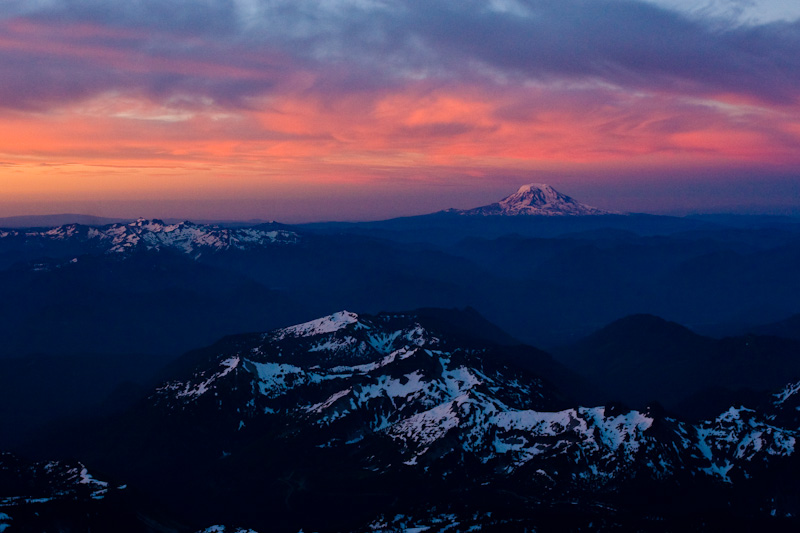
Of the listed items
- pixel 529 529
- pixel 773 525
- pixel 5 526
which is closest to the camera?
pixel 5 526

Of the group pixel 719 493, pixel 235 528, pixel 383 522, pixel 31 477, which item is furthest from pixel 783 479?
pixel 31 477

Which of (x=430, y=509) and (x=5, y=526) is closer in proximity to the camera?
(x=5, y=526)

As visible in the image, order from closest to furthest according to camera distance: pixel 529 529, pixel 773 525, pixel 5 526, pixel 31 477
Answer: pixel 5 526, pixel 529 529, pixel 773 525, pixel 31 477

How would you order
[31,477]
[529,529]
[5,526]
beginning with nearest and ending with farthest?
1. [5,526]
2. [529,529]
3. [31,477]

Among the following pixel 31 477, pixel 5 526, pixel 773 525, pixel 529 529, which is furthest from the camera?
pixel 31 477

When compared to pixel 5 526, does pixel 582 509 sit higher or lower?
lower

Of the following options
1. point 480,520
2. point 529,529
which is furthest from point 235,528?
point 529,529

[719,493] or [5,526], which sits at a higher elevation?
[5,526]

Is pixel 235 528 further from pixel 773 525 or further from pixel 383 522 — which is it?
pixel 773 525

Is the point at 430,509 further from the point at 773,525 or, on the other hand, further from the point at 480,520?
the point at 773,525
